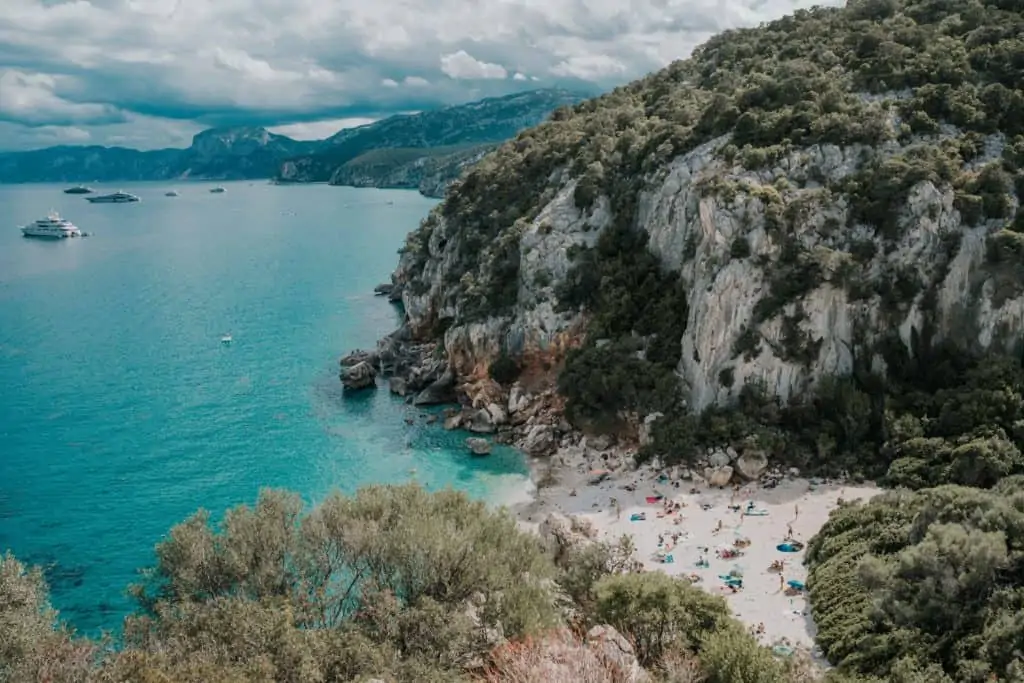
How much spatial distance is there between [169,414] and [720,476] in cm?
3432

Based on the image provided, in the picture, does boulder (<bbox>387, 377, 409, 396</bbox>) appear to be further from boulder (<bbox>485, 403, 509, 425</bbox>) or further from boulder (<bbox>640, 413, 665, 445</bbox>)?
boulder (<bbox>640, 413, 665, 445</bbox>)

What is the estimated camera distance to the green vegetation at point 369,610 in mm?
15688

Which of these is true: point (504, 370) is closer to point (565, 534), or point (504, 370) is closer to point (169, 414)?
point (565, 534)

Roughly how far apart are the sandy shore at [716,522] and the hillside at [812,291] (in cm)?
147

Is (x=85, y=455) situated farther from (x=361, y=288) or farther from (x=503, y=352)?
(x=361, y=288)

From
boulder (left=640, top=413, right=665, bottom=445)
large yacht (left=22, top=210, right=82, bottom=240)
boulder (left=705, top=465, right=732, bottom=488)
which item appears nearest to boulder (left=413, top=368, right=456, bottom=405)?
boulder (left=640, top=413, right=665, bottom=445)

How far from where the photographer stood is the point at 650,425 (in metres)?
39.9

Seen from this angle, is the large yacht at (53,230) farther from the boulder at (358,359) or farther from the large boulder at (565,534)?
the large boulder at (565,534)

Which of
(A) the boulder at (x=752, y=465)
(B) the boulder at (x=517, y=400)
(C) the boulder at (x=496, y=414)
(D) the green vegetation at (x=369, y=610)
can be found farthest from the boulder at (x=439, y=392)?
(D) the green vegetation at (x=369, y=610)

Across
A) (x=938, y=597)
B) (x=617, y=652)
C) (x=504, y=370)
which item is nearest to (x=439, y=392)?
(x=504, y=370)

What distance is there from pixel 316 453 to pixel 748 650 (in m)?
29.4

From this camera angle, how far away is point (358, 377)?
173 ft

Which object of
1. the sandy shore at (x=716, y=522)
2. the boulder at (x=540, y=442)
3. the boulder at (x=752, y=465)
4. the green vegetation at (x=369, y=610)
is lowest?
the sandy shore at (x=716, y=522)

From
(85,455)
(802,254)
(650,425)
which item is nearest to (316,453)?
(85,455)
